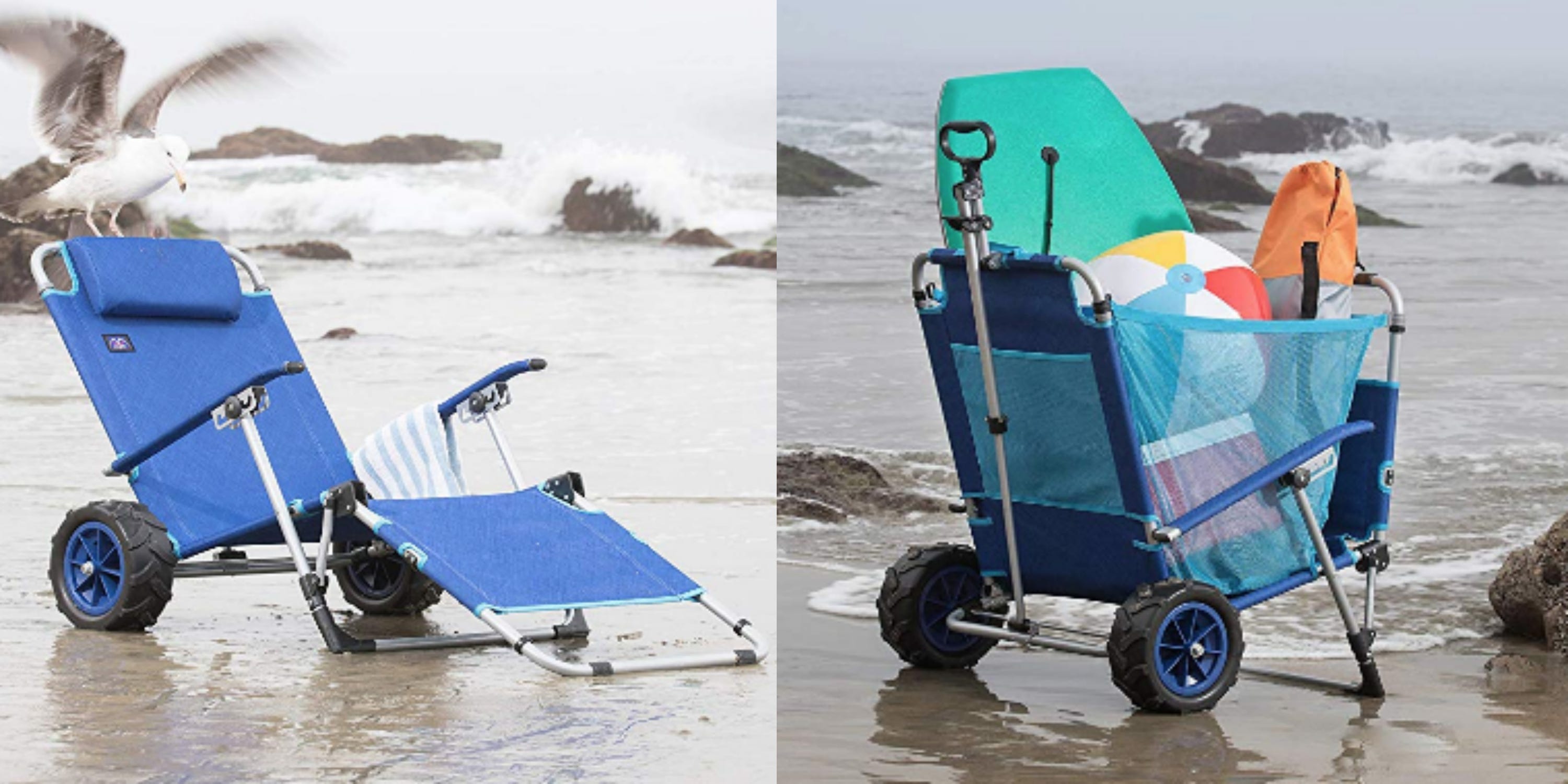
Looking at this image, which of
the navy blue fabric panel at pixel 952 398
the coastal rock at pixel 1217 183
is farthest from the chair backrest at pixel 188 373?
the coastal rock at pixel 1217 183

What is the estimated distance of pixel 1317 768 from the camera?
11.1 ft

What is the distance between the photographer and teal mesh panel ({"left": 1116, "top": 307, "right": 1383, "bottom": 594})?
3791mm

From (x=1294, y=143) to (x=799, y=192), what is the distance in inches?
211

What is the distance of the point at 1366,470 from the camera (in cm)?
418

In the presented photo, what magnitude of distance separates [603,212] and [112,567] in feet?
57.7

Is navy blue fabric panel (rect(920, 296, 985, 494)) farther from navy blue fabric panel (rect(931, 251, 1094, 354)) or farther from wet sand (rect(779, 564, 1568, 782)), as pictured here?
wet sand (rect(779, 564, 1568, 782))

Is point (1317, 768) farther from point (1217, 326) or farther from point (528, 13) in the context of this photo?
point (528, 13)

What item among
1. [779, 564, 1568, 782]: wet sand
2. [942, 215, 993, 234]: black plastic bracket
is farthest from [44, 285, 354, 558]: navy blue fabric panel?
[942, 215, 993, 234]: black plastic bracket

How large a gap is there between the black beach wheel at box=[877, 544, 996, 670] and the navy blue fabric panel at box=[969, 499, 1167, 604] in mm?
120

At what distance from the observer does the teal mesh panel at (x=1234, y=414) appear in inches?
149

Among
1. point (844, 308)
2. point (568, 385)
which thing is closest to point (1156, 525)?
point (844, 308)

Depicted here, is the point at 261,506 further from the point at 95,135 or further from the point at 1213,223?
the point at 1213,223

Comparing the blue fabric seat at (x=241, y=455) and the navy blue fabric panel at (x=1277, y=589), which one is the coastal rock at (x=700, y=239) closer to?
the blue fabric seat at (x=241, y=455)

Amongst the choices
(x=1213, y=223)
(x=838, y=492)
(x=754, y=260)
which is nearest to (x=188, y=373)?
(x=838, y=492)
